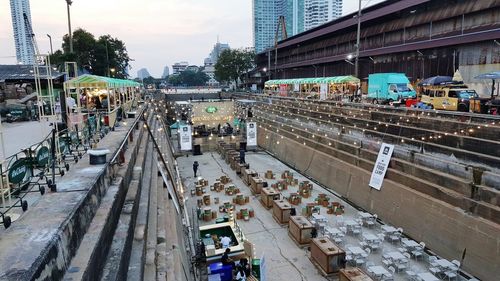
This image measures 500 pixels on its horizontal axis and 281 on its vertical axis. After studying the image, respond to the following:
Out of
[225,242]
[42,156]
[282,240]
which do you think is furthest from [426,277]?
[42,156]

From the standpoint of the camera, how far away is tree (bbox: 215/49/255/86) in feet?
281

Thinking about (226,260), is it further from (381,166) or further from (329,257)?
(381,166)

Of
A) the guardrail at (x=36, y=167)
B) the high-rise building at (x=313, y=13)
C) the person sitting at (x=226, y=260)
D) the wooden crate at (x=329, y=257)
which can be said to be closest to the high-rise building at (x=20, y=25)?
the guardrail at (x=36, y=167)

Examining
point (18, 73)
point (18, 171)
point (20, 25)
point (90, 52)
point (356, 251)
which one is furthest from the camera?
point (20, 25)

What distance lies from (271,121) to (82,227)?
32.8 m

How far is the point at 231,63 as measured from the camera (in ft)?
282

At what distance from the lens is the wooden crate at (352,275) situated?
1051 centimetres

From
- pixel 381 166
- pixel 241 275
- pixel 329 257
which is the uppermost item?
pixel 381 166

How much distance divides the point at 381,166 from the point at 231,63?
7236cm

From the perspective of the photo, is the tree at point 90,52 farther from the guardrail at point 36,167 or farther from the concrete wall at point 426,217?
the guardrail at point 36,167

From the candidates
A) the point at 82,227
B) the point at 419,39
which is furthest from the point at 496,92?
the point at 82,227

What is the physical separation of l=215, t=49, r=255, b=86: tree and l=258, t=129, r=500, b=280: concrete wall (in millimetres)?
65748

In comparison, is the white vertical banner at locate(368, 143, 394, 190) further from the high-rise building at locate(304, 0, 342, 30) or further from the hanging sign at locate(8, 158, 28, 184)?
the high-rise building at locate(304, 0, 342, 30)

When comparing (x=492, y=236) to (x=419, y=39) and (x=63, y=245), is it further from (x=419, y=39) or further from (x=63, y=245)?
(x=419, y=39)
